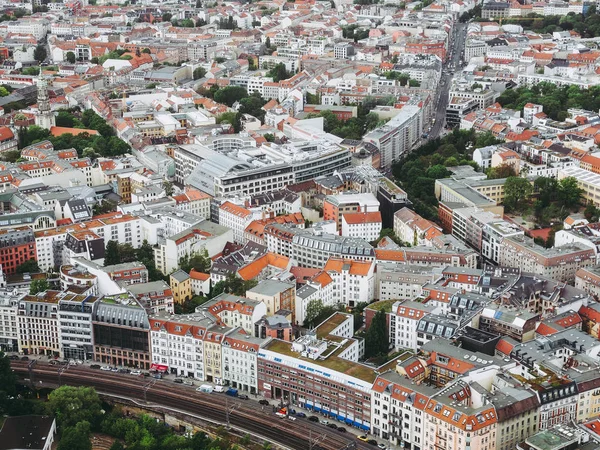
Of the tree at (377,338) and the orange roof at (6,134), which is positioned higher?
the orange roof at (6,134)

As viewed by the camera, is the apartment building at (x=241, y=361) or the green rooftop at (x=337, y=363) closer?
the green rooftop at (x=337, y=363)

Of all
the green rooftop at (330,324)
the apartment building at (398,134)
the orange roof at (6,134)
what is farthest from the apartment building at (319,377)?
the orange roof at (6,134)

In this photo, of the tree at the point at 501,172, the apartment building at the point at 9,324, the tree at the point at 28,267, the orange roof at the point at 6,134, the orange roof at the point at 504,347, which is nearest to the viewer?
the orange roof at the point at 504,347

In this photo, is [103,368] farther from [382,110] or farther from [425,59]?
[425,59]

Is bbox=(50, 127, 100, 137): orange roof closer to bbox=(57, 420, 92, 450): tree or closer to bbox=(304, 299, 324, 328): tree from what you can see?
bbox=(304, 299, 324, 328): tree

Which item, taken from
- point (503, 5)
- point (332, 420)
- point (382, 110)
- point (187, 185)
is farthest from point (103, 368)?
point (503, 5)

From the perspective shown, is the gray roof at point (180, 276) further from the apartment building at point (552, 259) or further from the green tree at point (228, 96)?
the green tree at point (228, 96)
